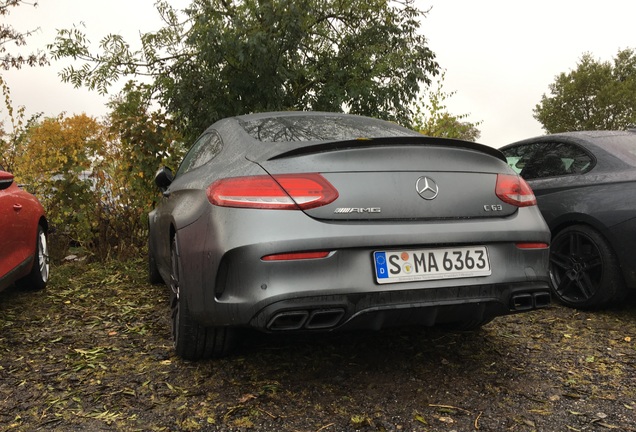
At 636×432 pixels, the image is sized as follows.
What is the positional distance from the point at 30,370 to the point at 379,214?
7.50 feet

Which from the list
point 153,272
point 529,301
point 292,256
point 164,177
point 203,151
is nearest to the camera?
point 292,256

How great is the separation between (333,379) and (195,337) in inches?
31.1

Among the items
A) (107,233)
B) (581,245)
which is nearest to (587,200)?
(581,245)

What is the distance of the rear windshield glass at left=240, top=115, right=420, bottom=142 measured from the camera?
10.2 feet

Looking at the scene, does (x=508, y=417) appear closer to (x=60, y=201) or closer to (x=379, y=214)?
(x=379, y=214)

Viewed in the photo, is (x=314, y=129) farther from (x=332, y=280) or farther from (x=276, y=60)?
(x=276, y=60)

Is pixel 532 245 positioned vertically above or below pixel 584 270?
above

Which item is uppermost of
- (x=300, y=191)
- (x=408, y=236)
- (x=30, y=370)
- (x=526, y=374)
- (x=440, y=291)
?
(x=300, y=191)

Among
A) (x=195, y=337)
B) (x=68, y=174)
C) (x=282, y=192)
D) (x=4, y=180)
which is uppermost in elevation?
(x=68, y=174)

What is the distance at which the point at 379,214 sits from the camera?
8.68 feet

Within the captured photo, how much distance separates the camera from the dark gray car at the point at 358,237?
253 cm

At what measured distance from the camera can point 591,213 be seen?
4441mm

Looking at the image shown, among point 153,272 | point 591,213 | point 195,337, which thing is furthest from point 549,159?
point 153,272

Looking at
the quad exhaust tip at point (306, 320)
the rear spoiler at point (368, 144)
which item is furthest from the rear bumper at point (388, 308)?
the rear spoiler at point (368, 144)
